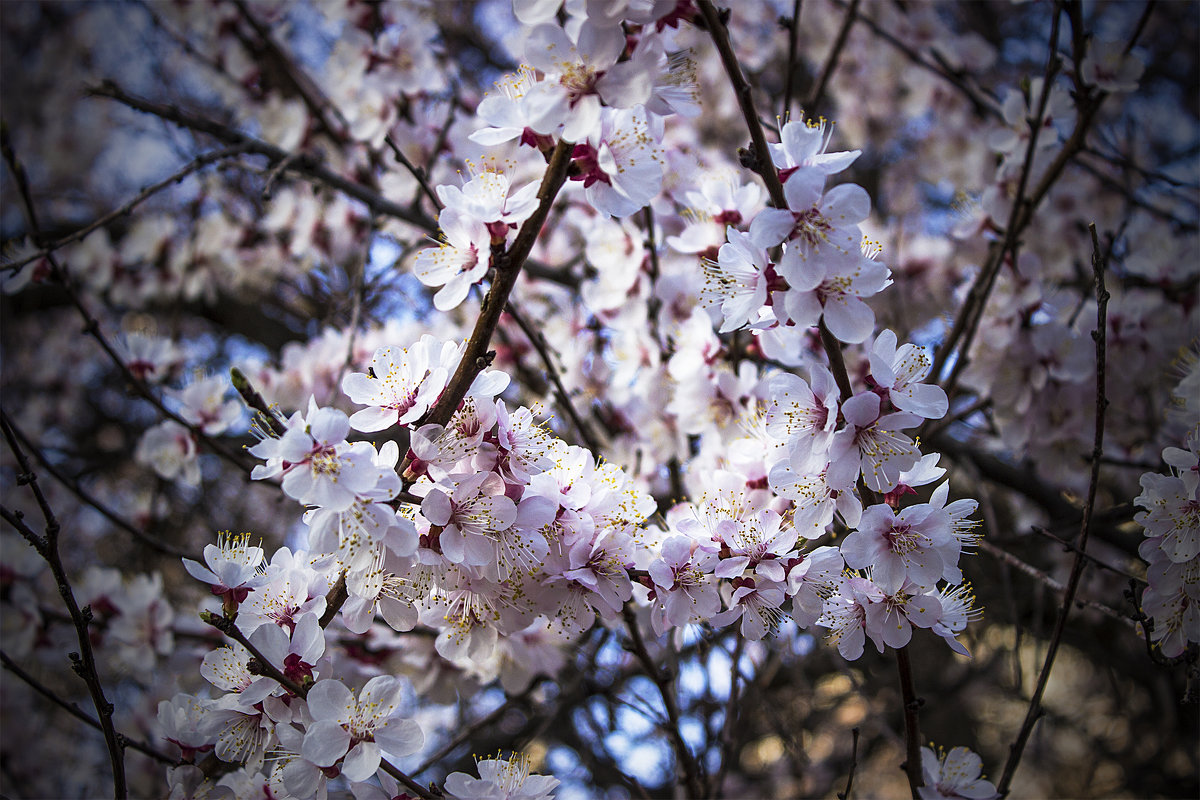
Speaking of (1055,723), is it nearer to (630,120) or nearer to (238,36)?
(630,120)

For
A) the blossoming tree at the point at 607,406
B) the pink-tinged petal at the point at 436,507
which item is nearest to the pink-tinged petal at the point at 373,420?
the blossoming tree at the point at 607,406

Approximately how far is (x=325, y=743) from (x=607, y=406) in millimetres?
1637

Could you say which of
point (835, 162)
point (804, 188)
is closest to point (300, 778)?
point (804, 188)

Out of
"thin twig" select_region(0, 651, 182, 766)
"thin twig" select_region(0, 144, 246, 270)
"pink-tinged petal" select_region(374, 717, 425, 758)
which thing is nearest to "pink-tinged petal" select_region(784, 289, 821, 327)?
"pink-tinged petal" select_region(374, 717, 425, 758)

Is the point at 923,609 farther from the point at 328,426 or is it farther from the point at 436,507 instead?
the point at 328,426

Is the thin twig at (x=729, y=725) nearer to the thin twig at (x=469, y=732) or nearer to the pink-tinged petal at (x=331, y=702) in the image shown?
the thin twig at (x=469, y=732)

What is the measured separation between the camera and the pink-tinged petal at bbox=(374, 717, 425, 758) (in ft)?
4.34

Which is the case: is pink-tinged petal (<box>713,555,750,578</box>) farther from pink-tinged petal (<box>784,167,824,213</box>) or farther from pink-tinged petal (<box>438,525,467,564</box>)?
pink-tinged petal (<box>784,167,824,213</box>)

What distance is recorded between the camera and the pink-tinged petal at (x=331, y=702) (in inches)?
50.3

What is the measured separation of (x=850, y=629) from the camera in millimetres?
1420

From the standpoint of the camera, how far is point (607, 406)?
2.71m

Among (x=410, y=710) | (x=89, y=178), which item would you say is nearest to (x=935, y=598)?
(x=410, y=710)

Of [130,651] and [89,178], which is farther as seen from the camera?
[89,178]

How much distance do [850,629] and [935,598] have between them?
0.55 feet
